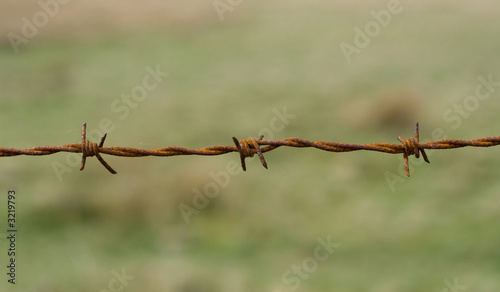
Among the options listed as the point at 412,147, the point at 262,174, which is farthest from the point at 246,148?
the point at 262,174

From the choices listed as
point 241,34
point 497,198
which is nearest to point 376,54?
point 241,34

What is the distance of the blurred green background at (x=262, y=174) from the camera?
841 cm

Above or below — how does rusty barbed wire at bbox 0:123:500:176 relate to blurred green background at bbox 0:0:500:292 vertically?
above

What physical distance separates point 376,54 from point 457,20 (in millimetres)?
3080

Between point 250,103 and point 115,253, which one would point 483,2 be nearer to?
point 250,103

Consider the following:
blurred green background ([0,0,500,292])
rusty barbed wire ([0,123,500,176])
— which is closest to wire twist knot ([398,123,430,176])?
rusty barbed wire ([0,123,500,176])

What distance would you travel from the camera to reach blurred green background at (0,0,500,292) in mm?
8414

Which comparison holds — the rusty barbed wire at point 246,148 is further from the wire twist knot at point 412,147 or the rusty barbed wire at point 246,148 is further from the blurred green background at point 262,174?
the blurred green background at point 262,174

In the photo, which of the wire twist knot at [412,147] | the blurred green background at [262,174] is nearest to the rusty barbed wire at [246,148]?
the wire twist knot at [412,147]

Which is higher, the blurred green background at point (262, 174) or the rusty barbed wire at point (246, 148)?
the rusty barbed wire at point (246, 148)

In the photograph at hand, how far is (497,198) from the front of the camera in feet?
33.3

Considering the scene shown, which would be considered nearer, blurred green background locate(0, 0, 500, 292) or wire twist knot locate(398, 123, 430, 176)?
wire twist knot locate(398, 123, 430, 176)

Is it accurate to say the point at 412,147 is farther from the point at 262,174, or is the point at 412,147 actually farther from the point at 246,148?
the point at 262,174

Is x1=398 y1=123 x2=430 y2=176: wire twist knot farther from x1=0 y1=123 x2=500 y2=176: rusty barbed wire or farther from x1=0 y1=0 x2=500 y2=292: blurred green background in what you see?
x1=0 y1=0 x2=500 y2=292: blurred green background
